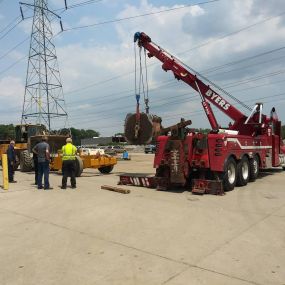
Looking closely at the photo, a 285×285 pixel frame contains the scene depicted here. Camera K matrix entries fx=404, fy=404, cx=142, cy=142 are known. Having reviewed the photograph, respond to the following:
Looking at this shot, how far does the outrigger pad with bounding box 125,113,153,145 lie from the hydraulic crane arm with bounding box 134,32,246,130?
132 inches

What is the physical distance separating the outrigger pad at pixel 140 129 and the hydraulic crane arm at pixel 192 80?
132 inches

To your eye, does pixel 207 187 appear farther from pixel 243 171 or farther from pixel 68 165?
pixel 68 165

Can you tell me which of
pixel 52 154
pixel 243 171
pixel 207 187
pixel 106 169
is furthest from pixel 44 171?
pixel 243 171

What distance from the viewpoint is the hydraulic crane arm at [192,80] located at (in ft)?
59.0

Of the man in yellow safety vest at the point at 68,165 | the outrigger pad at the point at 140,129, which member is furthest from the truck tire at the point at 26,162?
the man in yellow safety vest at the point at 68,165

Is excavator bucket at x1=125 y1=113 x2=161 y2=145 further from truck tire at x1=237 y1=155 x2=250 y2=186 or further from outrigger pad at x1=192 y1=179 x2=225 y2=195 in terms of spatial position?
outrigger pad at x1=192 y1=179 x2=225 y2=195

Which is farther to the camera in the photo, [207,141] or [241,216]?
[207,141]

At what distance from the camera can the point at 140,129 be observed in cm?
1628

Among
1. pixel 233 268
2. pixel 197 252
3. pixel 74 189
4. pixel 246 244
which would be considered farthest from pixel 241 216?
pixel 74 189

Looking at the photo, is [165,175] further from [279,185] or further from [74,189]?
[279,185]

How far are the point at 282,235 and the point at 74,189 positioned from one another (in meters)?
7.67

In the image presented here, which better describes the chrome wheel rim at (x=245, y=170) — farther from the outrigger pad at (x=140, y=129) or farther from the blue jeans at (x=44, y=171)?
the blue jeans at (x=44, y=171)

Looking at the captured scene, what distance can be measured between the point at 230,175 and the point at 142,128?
14.9ft

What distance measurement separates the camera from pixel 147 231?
733cm
